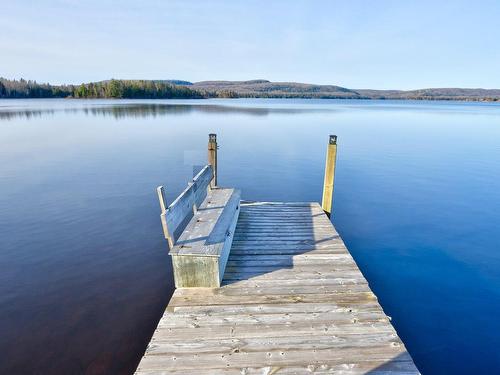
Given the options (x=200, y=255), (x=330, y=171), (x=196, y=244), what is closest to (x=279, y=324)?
(x=200, y=255)

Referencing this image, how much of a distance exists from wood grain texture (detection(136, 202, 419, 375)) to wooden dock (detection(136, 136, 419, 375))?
13mm

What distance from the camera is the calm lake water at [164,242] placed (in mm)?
5586

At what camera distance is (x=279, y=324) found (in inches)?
166

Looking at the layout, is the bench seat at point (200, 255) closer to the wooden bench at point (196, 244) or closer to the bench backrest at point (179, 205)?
the wooden bench at point (196, 244)

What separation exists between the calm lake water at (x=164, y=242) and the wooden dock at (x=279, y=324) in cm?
183

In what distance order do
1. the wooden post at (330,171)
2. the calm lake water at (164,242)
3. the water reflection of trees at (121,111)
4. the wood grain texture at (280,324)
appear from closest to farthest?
the wood grain texture at (280,324) → the calm lake water at (164,242) → the wooden post at (330,171) → the water reflection of trees at (121,111)

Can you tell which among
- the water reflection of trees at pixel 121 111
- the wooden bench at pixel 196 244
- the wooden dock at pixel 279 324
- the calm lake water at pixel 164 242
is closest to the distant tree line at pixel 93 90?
the water reflection of trees at pixel 121 111

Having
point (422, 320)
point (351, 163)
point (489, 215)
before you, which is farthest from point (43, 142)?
point (489, 215)

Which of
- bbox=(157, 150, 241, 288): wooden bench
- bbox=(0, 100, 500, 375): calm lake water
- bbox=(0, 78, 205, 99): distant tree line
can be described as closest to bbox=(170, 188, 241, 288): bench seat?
bbox=(157, 150, 241, 288): wooden bench

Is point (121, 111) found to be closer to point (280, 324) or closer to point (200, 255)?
point (200, 255)

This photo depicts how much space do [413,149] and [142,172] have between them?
21961 mm

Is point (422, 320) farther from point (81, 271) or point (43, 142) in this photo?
Result: point (43, 142)

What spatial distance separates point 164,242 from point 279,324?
5728mm

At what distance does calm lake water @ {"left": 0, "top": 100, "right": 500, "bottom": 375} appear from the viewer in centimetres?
559
